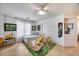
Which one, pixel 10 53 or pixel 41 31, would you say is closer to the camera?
pixel 10 53

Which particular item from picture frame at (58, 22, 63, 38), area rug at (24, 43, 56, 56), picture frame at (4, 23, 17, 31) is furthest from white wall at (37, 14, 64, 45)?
picture frame at (4, 23, 17, 31)

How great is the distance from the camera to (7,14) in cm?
230

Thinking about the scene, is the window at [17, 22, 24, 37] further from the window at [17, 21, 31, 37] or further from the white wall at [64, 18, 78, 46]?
the white wall at [64, 18, 78, 46]

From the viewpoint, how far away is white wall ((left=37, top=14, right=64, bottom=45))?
7.86 ft

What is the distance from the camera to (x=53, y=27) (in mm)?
2443

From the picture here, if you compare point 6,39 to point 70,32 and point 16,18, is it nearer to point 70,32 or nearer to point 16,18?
point 16,18

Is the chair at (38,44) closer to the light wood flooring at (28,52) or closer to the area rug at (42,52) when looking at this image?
the area rug at (42,52)

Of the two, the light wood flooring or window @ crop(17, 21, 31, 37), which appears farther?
window @ crop(17, 21, 31, 37)

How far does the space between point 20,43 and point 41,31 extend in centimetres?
53

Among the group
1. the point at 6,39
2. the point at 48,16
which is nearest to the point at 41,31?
the point at 48,16

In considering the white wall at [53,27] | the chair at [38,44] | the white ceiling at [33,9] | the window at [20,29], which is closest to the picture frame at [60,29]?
the white wall at [53,27]

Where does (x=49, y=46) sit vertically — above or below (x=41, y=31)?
below

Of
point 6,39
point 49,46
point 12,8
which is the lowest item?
point 49,46

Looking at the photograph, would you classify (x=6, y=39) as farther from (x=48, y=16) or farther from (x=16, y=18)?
(x=48, y=16)
